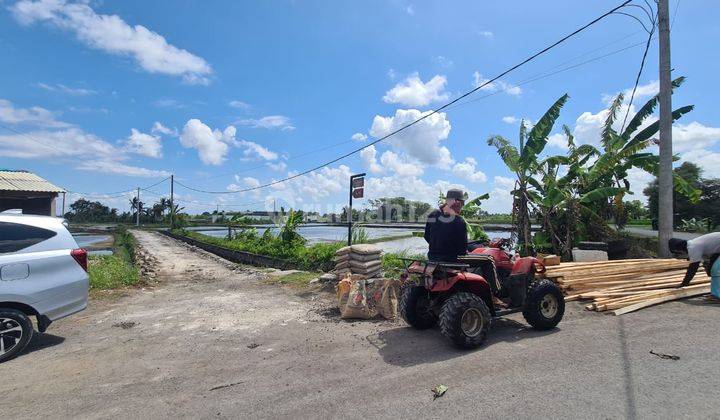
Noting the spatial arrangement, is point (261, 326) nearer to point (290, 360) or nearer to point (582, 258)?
point (290, 360)

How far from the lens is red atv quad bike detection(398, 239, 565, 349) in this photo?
4840 mm

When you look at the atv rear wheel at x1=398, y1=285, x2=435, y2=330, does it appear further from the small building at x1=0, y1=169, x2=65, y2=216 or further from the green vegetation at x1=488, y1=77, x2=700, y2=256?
the small building at x1=0, y1=169, x2=65, y2=216

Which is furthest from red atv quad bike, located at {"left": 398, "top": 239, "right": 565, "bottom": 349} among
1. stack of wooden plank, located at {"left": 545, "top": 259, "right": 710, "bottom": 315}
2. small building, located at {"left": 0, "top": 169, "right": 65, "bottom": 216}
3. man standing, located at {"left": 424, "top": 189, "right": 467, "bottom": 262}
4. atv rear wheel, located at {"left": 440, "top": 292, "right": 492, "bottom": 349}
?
small building, located at {"left": 0, "top": 169, "right": 65, "bottom": 216}

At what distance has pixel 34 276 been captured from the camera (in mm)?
5117

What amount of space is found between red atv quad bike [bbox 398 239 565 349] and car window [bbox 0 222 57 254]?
497 cm

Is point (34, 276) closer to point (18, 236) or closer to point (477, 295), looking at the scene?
point (18, 236)

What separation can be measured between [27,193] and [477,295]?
51.2 ft

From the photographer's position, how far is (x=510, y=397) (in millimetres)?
3518

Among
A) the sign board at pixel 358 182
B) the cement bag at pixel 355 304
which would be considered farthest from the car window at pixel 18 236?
the sign board at pixel 358 182

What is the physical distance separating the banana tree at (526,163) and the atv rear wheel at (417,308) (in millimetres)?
6744

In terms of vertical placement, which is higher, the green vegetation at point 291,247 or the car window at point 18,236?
the car window at point 18,236

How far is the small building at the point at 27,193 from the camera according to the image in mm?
13633

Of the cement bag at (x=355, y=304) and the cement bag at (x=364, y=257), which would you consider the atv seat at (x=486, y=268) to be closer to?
the cement bag at (x=355, y=304)

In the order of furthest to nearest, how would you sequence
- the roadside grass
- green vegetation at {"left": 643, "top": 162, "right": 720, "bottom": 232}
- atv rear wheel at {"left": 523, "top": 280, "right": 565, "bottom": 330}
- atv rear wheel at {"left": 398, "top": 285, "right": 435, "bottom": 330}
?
green vegetation at {"left": 643, "top": 162, "right": 720, "bottom": 232}
the roadside grass
atv rear wheel at {"left": 398, "top": 285, "right": 435, "bottom": 330}
atv rear wheel at {"left": 523, "top": 280, "right": 565, "bottom": 330}
